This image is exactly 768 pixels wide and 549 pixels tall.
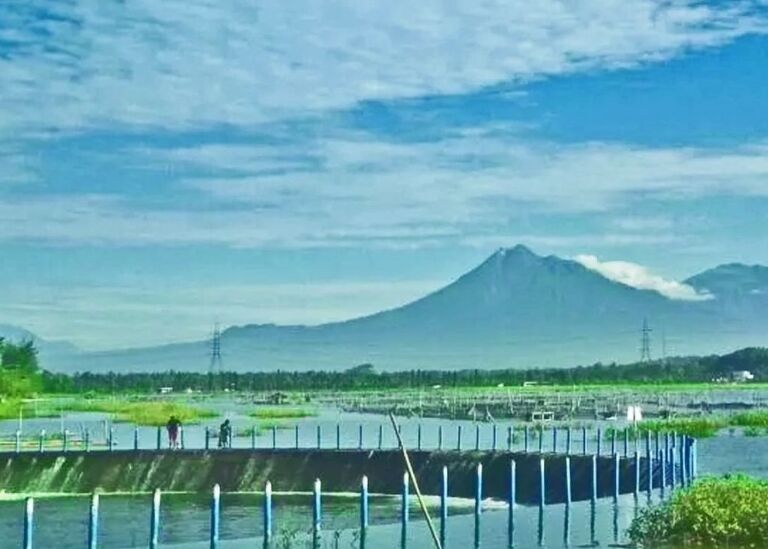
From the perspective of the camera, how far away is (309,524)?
116 ft

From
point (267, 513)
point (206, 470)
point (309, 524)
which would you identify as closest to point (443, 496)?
point (267, 513)

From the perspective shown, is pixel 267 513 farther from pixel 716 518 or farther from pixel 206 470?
pixel 206 470

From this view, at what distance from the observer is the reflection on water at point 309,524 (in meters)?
29.7

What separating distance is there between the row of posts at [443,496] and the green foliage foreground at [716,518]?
390 cm

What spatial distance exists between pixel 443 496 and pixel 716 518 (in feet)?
20.5

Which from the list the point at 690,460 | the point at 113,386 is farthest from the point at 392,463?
the point at 113,386

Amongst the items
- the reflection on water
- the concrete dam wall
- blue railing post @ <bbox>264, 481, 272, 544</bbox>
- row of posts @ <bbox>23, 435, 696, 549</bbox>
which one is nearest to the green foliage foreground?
the reflection on water

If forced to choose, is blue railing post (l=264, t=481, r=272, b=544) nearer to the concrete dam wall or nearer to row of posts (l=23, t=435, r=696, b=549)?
row of posts (l=23, t=435, r=696, b=549)

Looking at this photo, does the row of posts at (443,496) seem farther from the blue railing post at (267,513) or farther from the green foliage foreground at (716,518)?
the green foliage foreground at (716,518)

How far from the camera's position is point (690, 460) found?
40.6 meters

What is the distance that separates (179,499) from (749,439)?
28.1m

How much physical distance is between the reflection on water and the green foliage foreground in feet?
5.61

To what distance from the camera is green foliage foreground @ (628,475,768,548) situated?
2652cm

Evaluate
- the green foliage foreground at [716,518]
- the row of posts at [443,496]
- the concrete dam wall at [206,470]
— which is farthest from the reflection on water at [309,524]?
the green foliage foreground at [716,518]
